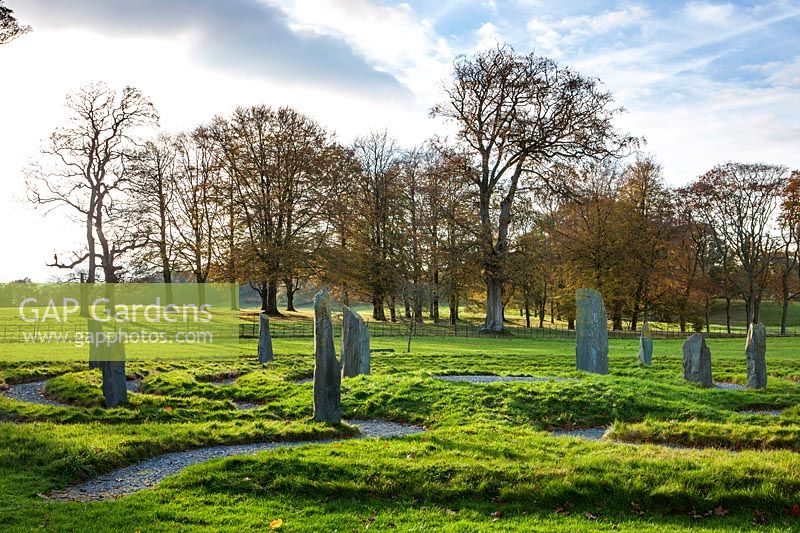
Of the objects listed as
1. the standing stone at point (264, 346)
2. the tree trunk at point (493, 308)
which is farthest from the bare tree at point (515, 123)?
the standing stone at point (264, 346)

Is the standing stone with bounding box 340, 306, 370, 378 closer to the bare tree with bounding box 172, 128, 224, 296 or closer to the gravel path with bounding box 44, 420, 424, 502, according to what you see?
the gravel path with bounding box 44, 420, 424, 502

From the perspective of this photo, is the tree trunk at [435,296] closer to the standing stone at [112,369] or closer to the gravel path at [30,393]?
the gravel path at [30,393]

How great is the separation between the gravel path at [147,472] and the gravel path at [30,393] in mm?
7440

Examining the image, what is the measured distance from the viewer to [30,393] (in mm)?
18062

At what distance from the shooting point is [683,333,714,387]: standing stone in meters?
19.0

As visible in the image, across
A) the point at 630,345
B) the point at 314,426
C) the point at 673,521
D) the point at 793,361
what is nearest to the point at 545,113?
the point at 630,345

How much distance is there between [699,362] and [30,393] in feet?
67.3

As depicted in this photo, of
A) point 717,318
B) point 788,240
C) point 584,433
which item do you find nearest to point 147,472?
point 584,433

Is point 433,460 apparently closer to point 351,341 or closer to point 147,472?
point 147,472

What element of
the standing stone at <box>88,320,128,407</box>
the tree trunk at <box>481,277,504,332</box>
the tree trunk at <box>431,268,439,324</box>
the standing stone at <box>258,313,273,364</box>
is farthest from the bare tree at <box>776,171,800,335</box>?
the standing stone at <box>88,320,128,407</box>

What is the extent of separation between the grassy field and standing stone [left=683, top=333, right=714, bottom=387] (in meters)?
1.87

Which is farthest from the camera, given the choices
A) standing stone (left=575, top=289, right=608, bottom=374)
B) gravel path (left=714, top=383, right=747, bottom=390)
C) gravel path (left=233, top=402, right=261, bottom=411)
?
standing stone (left=575, top=289, right=608, bottom=374)

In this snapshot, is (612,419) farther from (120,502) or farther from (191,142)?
(191,142)

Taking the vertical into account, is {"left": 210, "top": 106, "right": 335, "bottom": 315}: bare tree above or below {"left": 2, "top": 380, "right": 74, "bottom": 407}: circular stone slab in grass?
above
